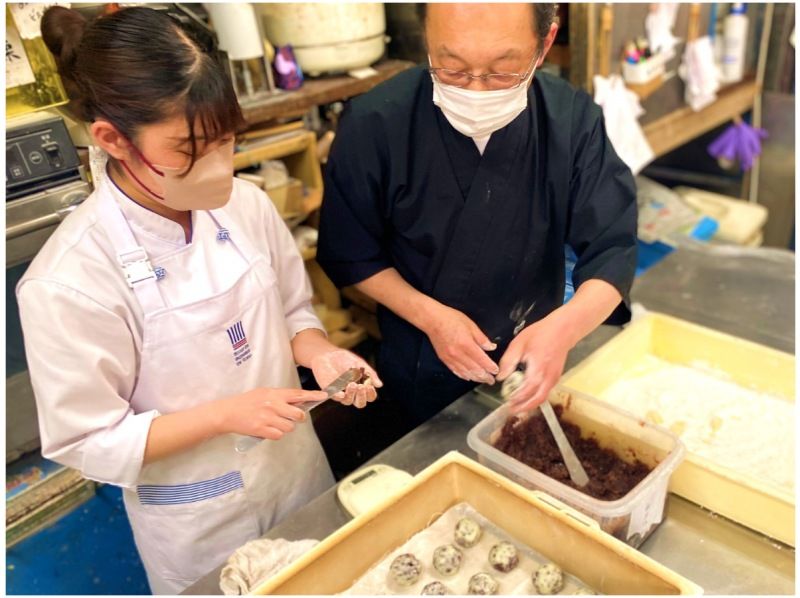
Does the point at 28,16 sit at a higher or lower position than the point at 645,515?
higher

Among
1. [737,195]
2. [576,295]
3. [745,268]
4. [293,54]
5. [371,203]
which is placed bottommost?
[737,195]

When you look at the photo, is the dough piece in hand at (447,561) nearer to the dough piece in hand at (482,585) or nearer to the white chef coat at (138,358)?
the dough piece in hand at (482,585)

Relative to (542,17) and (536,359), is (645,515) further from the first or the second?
(542,17)

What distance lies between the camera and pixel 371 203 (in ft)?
4.59

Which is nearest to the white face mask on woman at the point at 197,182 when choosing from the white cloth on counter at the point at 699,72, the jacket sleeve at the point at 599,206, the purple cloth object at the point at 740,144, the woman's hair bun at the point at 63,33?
the woman's hair bun at the point at 63,33

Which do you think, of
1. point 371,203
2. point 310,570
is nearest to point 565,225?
point 371,203

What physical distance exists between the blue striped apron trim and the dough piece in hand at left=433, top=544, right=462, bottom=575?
1.39 ft

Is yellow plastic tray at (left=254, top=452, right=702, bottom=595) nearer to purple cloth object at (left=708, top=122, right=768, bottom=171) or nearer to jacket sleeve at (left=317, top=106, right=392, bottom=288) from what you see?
jacket sleeve at (left=317, top=106, right=392, bottom=288)

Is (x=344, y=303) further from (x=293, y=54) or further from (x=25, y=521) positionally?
(x=25, y=521)

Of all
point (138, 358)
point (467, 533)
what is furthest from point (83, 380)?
point (467, 533)

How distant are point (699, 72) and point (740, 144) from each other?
73 centimetres

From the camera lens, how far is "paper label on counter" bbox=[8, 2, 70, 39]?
1.26m

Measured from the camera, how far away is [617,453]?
1269 millimetres

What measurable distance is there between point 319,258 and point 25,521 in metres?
1.24
